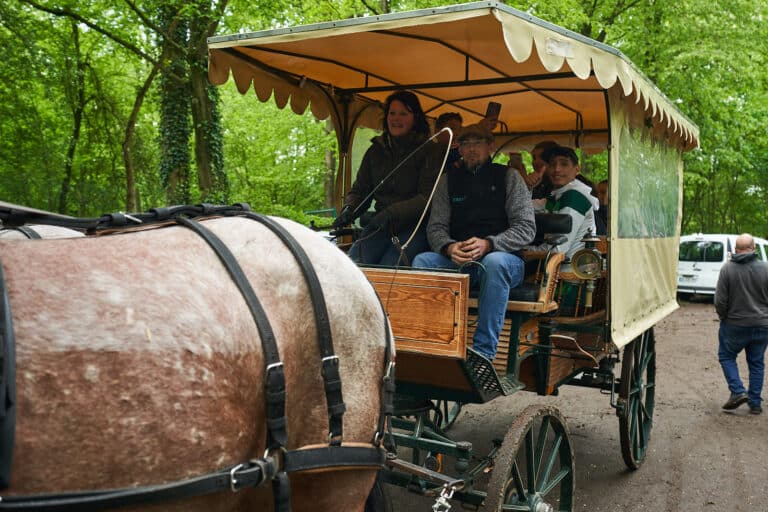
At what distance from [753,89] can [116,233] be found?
19.0 meters

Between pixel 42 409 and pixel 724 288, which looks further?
pixel 724 288

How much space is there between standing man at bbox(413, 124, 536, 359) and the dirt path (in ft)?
5.82

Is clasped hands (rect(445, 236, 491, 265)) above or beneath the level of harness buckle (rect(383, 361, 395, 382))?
above

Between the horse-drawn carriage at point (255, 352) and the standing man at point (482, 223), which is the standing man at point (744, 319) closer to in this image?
the horse-drawn carriage at point (255, 352)

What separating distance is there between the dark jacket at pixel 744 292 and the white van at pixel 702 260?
33.4 feet

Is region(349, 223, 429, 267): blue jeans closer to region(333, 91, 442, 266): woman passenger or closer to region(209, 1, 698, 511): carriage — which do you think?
region(333, 91, 442, 266): woman passenger

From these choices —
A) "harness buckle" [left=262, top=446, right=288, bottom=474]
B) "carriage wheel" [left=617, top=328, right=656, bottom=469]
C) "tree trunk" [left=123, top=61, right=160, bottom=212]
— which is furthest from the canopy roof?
"tree trunk" [left=123, top=61, right=160, bottom=212]

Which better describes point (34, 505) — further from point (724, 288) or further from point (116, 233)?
point (724, 288)

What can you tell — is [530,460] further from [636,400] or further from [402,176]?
[636,400]

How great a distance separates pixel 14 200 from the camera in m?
15.4

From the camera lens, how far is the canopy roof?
3414 millimetres

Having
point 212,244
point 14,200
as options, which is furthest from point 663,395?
point 14,200

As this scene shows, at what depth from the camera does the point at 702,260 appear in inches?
691

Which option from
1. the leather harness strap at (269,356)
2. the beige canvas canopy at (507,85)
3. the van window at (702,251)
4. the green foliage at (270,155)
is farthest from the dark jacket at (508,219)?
the green foliage at (270,155)
